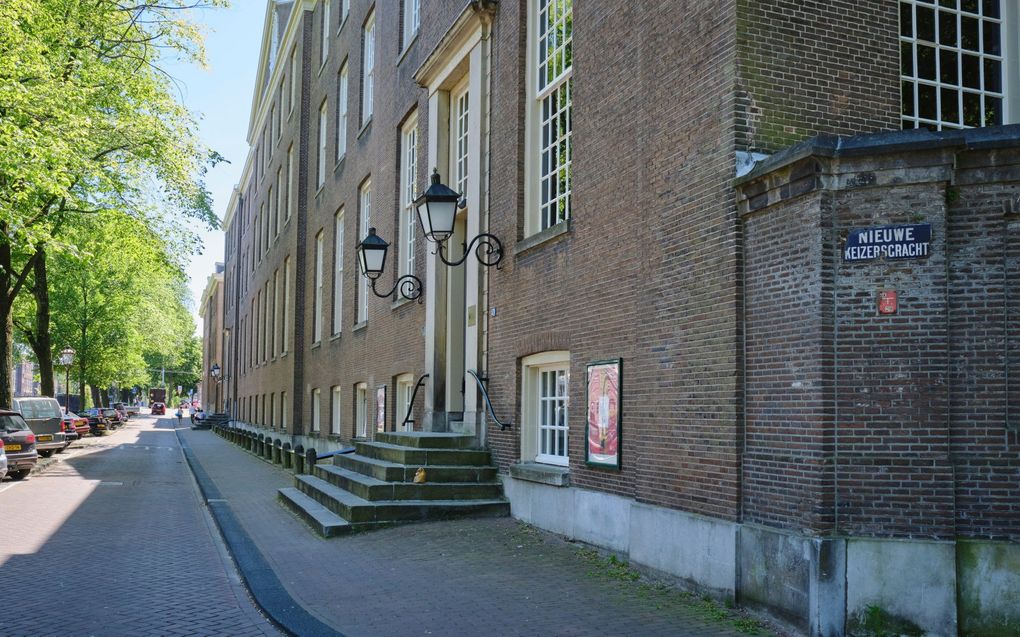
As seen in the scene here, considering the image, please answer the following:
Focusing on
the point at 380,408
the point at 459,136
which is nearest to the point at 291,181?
the point at 380,408

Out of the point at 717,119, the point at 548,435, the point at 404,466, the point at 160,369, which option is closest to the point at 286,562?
the point at 404,466

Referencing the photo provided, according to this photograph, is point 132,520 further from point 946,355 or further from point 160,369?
point 160,369

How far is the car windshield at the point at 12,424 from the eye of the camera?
2067cm

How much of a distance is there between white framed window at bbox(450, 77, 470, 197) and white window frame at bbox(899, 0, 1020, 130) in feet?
27.5

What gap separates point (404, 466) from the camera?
1264 cm

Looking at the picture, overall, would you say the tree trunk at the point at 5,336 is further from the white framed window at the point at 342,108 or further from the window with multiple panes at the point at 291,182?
the window with multiple panes at the point at 291,182

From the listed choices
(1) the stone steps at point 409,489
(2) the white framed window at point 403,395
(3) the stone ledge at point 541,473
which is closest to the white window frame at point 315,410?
(2) the white framed window at point 403,395

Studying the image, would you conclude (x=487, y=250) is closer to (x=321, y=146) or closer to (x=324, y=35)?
(x=321, y=146)

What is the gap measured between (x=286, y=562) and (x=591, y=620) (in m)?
4.27

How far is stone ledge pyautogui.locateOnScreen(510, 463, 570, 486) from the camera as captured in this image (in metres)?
10.7

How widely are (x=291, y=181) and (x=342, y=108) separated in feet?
26.5

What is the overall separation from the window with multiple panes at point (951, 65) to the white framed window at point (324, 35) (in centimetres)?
2338

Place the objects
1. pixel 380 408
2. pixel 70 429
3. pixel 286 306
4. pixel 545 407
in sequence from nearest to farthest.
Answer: pixel 545 407, pixel 380 408, pixel 286 306, pixel 70 429

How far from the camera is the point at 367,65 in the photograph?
23.6m
